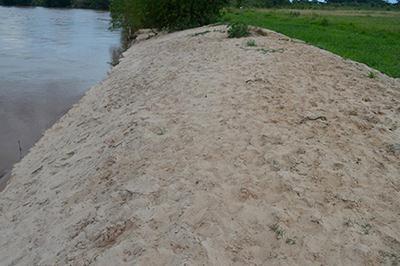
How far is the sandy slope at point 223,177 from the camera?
17.4ft

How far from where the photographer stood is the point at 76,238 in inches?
237

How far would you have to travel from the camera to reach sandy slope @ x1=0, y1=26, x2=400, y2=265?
5305 mm

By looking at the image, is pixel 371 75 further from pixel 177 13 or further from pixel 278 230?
pixel 177 13

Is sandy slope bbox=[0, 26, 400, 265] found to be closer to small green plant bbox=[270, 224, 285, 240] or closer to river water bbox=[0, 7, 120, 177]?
small green plant bbox=[270, 224, 285, 240]

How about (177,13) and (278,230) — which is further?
(177,13)

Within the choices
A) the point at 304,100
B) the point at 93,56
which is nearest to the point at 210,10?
the point at 93,56

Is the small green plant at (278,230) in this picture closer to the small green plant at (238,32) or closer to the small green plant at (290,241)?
the small green plant at (290,241)

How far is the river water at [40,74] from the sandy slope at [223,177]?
10.3 feet

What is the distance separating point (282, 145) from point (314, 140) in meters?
0.57

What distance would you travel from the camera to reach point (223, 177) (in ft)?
21.1

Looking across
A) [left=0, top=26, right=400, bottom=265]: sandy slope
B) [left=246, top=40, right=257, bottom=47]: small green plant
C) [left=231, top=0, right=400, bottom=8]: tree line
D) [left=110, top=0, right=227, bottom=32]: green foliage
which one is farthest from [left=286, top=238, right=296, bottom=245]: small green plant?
[left=231, top=0, right=400, bottom=8]: tree line

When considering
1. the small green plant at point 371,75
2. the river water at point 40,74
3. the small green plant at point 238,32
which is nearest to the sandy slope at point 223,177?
the small green plant at point 371,75

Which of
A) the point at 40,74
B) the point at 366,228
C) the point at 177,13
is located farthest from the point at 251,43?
the point at 40,74

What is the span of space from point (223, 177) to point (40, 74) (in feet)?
62.4
